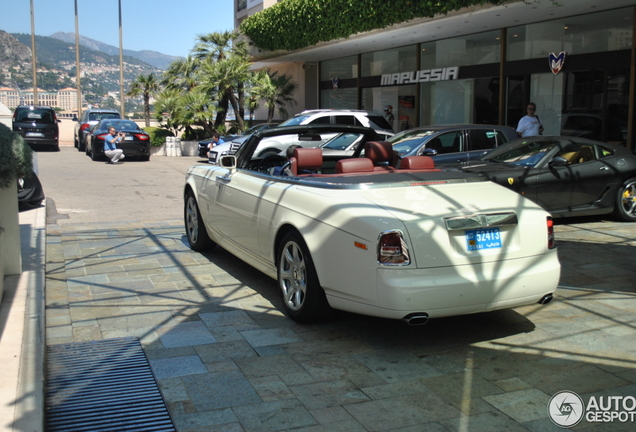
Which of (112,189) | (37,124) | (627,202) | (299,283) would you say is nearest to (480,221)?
(299,283)

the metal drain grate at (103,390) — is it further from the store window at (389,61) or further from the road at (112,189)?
the store window at (389,61)

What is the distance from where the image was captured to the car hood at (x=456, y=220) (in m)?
4.37

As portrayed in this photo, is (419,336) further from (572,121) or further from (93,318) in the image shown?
(572,121)

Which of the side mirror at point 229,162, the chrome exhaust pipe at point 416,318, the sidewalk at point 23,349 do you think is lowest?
the sidewalk at point 23,349

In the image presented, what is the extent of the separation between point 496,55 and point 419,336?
1659 centimetres

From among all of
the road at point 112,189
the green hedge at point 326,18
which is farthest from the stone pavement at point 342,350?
the green hedge at point 326,18

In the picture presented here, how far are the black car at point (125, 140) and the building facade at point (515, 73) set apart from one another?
7999 millimetres

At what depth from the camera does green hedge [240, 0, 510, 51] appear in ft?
57.5

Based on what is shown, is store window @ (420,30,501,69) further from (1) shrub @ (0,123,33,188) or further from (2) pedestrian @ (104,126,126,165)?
(1) shrub @ (0,123,33,188)

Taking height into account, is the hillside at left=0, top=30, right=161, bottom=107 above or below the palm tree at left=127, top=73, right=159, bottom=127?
above

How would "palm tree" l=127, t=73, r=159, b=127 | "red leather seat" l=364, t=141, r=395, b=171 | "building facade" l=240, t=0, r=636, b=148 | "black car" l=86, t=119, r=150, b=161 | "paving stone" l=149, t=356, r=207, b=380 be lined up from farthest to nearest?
"palm tree" l=127, t=73, r=159, b=127
"black car" l=86, t=119, r=150, b=161
"building facade" l=240, t=0, r=636, b=148
"red leather seat" l=364, t=141, r=395, b=171
"paving stone" l=149, t=356, r=207, b=380

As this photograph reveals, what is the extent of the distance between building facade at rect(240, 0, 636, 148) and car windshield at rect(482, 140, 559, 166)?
6851 mm

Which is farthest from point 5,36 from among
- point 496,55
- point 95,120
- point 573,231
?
point 573,231

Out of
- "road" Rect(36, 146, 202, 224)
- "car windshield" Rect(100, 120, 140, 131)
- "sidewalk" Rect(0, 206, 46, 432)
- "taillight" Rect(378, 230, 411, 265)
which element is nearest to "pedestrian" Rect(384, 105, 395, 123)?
"road" Rect(36, 146, 202, 224)
